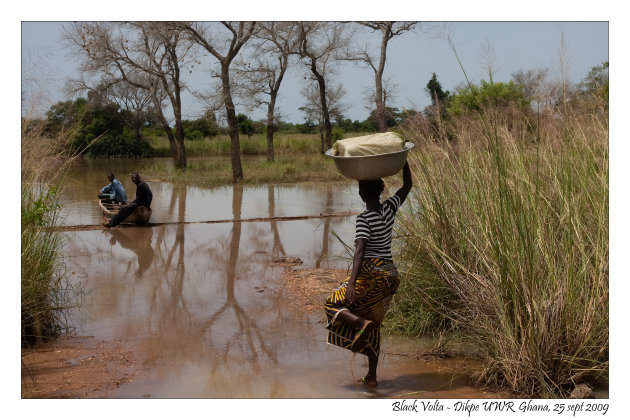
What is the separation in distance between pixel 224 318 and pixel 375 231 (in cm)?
249

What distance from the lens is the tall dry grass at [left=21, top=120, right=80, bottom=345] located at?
17.3 feet

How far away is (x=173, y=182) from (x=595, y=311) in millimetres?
20048

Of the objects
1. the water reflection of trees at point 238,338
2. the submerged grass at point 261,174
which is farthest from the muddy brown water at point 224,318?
the submerged grass at point 261,174

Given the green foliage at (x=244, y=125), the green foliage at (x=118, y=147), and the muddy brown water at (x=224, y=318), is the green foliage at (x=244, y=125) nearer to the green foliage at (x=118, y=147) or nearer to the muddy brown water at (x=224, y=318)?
the green foliage at (x=118, y=147)

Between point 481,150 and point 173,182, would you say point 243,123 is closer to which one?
point 173,182

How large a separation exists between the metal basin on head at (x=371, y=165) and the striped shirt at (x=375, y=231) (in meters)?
0.24

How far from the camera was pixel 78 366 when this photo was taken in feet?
15.8

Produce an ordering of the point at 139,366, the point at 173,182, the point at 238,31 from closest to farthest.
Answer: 1. the point at 139,366
2. the point at 238,31
3. the point at 173,182

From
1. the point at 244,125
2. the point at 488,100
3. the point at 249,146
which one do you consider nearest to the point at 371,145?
the point at 488,100

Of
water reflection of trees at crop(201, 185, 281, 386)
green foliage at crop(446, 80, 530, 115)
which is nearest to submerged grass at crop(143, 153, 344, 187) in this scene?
green foliage at crop(446, 80, 530, 115)

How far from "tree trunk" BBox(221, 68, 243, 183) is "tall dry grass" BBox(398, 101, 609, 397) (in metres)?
16.8

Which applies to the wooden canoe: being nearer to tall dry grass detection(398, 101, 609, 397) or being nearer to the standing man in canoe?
tall dry grass detection(398, 101, 609, 397)

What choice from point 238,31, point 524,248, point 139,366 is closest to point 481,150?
point 524,248

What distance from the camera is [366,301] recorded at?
4.26m
